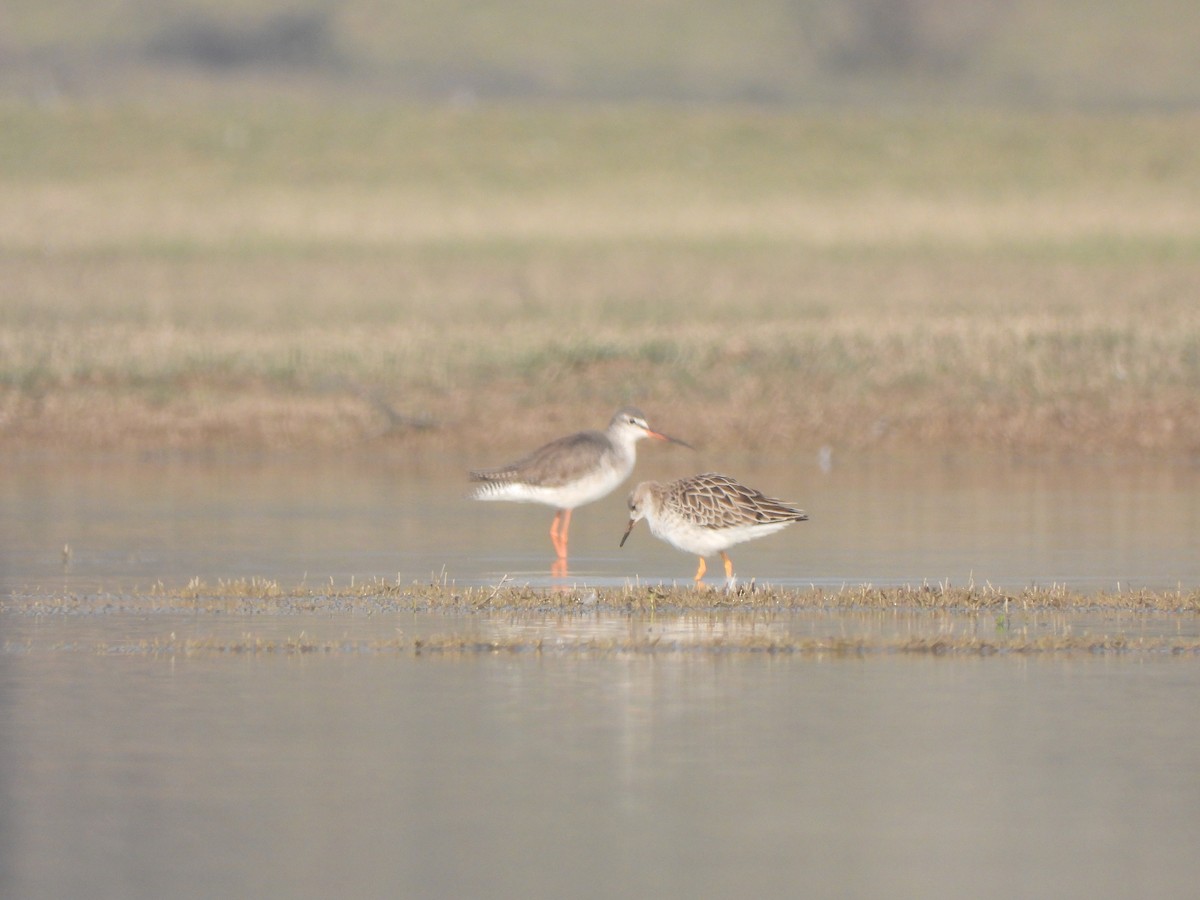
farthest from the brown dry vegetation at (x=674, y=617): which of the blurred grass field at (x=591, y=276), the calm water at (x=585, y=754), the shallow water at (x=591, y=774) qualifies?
the blurred grass field at (x=591, y=276)

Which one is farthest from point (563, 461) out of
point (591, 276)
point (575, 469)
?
point (591, 276)

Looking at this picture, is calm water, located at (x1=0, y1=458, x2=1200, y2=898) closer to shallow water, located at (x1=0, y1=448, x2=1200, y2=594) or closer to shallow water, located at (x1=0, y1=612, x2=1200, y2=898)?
shallow water, located at (x1=0, y1=612, x2=1200, y2=898)

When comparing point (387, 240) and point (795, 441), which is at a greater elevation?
point (387, 240)

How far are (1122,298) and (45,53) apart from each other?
120372 millimetres

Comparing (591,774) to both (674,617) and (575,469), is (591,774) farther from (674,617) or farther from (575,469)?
(575,469)

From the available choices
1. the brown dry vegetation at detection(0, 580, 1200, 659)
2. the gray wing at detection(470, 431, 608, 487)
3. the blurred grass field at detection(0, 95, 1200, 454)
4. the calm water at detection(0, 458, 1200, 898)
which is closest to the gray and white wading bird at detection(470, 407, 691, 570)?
the gray wing at detection(470, 431, 608, 487)

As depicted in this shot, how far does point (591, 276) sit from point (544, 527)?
86.7ft

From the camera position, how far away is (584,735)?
8.96 m

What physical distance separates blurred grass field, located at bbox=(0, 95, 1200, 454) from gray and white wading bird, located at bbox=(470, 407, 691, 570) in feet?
24.4

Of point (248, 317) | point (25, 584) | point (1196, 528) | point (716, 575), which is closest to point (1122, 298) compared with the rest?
point (248, 317)

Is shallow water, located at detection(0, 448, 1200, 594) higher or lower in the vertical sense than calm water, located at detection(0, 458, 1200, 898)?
higher

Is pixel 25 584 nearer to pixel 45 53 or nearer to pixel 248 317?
pixel 248 317

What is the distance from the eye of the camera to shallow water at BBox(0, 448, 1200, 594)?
14.2 meters

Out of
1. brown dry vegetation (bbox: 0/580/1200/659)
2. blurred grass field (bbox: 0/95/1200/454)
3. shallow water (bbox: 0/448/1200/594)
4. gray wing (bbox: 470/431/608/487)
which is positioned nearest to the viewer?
brown dry vegetation (bbox: 0/580/1200/659)
